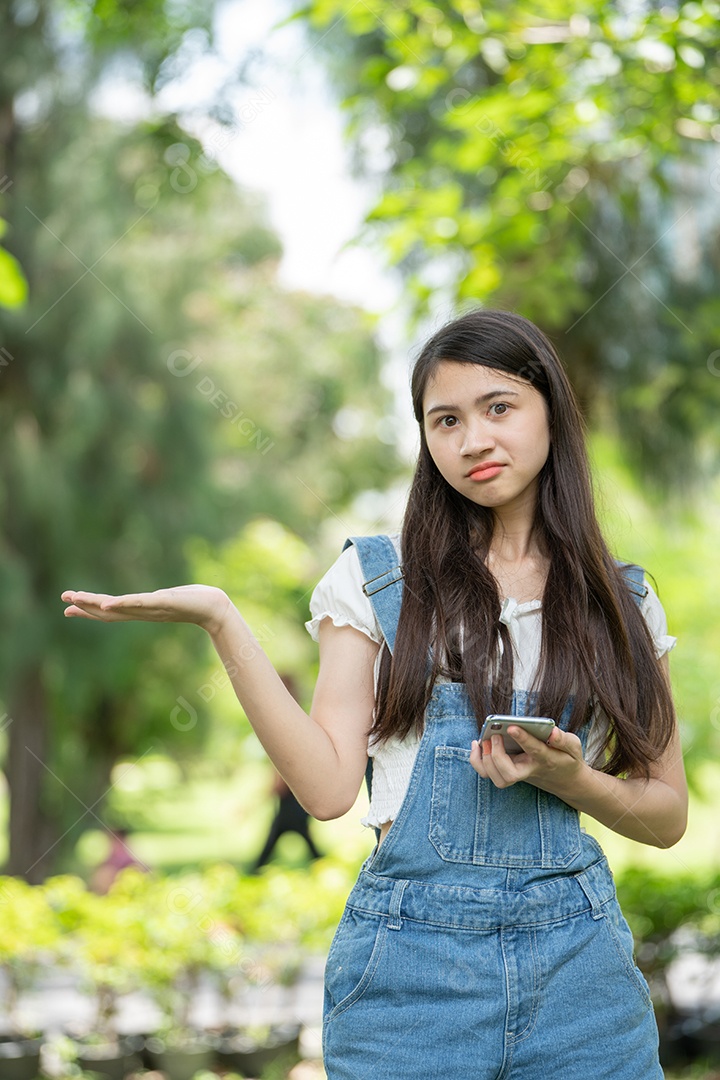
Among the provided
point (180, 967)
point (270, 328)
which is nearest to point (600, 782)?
point (180, 967)

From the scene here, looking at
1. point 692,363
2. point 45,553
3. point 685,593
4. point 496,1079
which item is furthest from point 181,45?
point 685,593

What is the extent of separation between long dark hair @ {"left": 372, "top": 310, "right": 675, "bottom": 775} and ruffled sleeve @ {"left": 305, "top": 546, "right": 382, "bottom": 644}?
4cm

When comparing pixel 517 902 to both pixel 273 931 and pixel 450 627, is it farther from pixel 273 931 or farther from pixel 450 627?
pixel 273 931

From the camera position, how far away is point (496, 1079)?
1.14 m

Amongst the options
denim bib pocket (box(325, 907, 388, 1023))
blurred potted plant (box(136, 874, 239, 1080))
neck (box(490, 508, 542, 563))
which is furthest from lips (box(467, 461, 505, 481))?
blurred potted plant (box(136, 874, 239, 1080))

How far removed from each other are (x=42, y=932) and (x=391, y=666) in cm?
307

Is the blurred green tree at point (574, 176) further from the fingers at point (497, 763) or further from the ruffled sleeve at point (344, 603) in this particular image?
the fingers at point (497, 763)

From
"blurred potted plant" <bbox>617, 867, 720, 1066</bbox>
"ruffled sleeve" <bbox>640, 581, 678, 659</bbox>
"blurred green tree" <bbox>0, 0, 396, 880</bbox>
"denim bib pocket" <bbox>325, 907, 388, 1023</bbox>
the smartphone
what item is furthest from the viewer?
"blurred green tree" <bbox>0, 0, 396, 880</bbox>

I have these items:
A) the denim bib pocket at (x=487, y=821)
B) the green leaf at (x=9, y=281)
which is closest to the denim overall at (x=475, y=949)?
the denim bib pocket at (x=487, y=821)

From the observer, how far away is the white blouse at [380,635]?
1.22 metres

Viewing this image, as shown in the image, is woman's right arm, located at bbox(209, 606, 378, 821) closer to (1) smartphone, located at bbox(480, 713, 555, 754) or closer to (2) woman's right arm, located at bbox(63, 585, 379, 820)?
(2) woman's right arm, located at bbox(63, 585, 379, 820)

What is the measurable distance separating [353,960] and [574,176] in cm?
418

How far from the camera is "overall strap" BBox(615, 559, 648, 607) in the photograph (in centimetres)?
135

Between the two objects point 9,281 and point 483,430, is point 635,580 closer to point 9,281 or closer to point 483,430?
point 483,430
